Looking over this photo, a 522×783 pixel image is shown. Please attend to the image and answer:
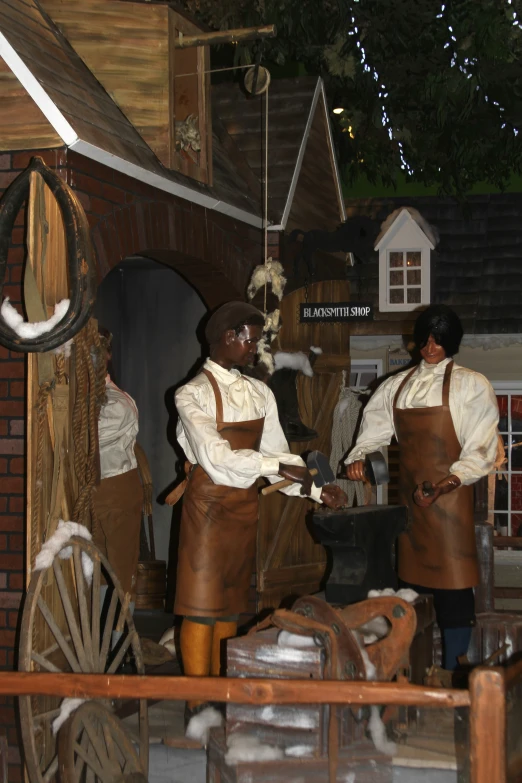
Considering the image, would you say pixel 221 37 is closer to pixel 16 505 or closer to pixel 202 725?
pixel 16 505

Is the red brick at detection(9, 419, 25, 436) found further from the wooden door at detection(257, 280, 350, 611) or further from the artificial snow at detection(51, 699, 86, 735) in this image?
the wooden door at detection(257, 280, 350, 611)

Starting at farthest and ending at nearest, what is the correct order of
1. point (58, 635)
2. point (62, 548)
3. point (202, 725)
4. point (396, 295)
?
point (396, 295), point (62, 548), point (202, 725), point (58, 635)

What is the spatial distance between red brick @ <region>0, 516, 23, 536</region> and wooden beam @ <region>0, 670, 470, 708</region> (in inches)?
55.1

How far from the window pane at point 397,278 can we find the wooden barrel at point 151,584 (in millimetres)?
5488

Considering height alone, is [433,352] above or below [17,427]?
above

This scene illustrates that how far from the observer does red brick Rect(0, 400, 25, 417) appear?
4.67 meters

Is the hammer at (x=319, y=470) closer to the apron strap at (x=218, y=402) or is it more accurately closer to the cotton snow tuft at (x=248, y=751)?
the apron strap at (x=218, y=402)

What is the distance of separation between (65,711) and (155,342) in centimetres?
505

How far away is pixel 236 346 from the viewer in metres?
4.93

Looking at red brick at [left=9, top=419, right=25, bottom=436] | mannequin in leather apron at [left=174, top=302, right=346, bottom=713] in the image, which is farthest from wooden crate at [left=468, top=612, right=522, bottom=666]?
red brick at [left=9, top=419, right=25, bottom=436]

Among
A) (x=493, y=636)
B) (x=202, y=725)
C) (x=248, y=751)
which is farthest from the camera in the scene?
(x=493, y=636)

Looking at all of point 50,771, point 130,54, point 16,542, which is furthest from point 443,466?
point 130,54

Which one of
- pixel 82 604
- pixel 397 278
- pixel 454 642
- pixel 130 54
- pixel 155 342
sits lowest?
pixel 454 642

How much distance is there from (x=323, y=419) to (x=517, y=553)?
4.61 metres
